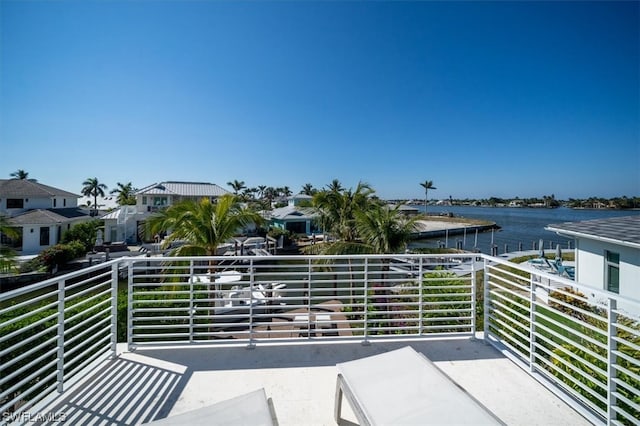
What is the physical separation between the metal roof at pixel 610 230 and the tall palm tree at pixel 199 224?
31.6ft

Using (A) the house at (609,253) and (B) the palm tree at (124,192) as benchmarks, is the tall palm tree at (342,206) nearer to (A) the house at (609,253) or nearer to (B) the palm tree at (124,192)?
(A) the house at (609,253)

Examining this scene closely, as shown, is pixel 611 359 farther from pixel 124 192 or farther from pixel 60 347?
pixel 124 192

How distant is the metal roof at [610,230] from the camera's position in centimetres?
700

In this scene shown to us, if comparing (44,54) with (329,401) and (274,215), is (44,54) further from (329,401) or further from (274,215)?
Answer: (274,215)

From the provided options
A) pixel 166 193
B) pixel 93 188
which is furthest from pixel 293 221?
pixel 93 188

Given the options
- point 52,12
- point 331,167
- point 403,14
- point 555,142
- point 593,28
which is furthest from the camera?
point 331,167

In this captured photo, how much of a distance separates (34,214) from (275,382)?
24.9 m

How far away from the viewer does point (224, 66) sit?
8766mm

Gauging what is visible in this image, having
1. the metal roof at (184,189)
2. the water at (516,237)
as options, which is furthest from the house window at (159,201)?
the water at (516,237)

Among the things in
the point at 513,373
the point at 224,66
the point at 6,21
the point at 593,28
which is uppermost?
the point at 593,28

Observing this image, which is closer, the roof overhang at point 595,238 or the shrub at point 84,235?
the roof overhang at point 595,238

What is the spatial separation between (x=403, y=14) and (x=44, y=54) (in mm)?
8914

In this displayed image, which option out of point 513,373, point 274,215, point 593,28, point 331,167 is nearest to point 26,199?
point 274,215

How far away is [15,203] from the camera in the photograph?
19.3m
